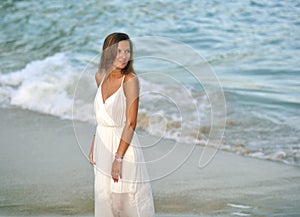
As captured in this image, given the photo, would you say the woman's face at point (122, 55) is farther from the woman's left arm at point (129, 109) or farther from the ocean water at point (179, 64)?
the ocean water at point (179, 64)

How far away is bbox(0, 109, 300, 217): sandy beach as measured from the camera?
4914 millimetres

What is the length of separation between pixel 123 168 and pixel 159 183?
1840 millimetres

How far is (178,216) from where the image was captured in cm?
478

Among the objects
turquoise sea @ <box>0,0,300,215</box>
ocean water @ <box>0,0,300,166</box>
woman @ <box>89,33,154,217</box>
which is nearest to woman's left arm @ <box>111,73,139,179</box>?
woman @ <box>89,33,154,217</box>

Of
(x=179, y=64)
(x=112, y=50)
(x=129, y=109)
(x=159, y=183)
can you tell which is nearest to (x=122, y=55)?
(x=112, y=50)

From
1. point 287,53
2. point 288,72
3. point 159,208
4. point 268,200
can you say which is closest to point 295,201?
point 268,200

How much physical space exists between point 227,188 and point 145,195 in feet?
5.62

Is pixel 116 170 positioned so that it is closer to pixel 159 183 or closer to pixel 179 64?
pixel 159 183

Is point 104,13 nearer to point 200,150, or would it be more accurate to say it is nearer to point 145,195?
point 200,150

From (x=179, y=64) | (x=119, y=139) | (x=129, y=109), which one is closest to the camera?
(x=129, y=109)

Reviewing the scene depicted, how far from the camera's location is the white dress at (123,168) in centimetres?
368

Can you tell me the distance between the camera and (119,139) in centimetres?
371

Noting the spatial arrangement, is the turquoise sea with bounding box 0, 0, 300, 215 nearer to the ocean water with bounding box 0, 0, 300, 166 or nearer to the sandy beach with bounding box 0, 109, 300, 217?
the ocean water with bounding box 0, 0, 300, 166

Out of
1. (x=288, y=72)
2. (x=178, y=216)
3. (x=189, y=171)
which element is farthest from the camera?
(x=288, y=72)
